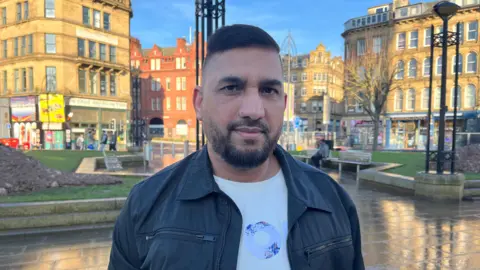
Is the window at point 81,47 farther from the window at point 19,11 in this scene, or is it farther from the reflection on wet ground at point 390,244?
the reflection on wet ground at point 390,244

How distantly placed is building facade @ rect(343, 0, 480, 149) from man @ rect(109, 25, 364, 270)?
1378 inches

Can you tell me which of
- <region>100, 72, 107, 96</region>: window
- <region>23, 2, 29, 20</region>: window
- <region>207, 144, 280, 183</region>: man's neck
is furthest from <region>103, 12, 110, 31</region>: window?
<region>207, 144, 280, 183</region>: man's neck

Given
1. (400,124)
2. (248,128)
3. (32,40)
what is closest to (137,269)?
(248,128)

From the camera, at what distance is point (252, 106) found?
1511 millimetres

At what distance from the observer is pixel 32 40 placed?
103ft

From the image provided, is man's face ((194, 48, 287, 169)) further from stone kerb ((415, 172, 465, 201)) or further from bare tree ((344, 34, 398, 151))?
bare tree ((344, 34, 398, 151))

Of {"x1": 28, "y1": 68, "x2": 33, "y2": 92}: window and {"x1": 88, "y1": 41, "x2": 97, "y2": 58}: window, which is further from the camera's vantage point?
{"x1": 88, "y1": 41, "x2": 97, "y2": 58}: window

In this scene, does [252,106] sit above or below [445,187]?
above

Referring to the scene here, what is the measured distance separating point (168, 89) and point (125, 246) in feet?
197

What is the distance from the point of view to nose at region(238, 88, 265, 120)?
1504 millimetres

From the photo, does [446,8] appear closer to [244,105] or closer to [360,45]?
[244,105]

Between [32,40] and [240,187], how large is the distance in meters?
36.7

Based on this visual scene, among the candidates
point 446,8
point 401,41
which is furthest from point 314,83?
point 446,8

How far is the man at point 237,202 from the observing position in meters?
1.45
